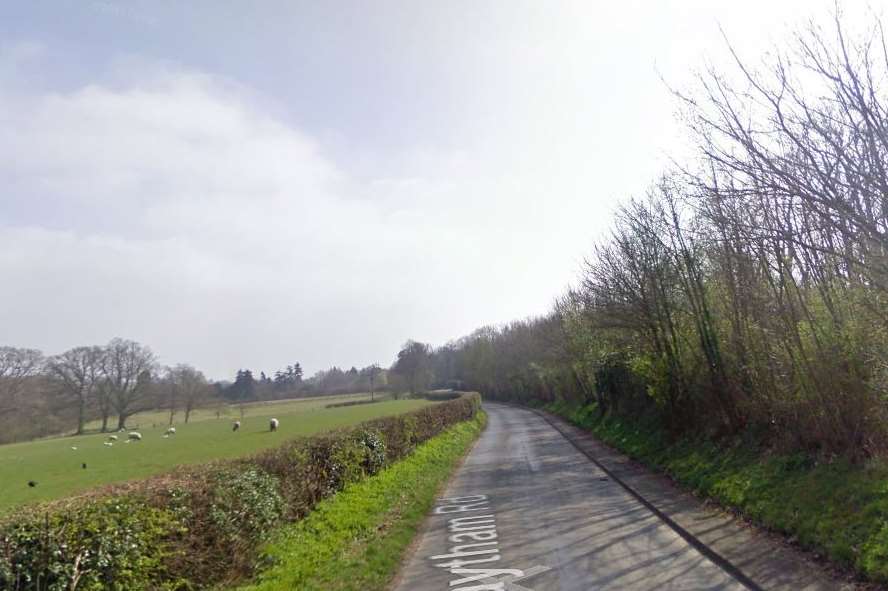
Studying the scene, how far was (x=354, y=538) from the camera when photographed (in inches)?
405

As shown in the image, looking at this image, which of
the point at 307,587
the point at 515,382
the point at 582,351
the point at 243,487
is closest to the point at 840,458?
the point at 307,587

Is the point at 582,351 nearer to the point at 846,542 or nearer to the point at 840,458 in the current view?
the point at 840,458

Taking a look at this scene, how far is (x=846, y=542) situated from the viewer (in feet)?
24.0

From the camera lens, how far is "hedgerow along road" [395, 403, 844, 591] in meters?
7.18

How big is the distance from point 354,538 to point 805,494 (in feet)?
24.0

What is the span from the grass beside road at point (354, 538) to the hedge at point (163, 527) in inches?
16.7

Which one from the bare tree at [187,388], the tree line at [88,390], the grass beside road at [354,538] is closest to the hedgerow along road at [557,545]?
the grass beside road at [354,538]

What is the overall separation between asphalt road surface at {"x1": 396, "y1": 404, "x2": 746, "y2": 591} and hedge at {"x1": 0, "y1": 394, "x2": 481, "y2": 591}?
2.44 metres

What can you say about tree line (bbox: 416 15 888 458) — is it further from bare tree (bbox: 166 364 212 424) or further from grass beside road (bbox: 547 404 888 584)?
bare tree (bbox: 166 364 212 424)

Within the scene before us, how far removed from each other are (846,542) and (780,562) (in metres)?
0.79

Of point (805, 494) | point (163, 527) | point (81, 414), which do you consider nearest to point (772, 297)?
point (805, 494)

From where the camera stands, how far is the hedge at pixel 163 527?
587cm

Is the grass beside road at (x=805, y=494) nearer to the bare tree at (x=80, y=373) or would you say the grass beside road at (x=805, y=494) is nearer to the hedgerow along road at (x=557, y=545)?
the hedgerow along road at (x=557, y=545)

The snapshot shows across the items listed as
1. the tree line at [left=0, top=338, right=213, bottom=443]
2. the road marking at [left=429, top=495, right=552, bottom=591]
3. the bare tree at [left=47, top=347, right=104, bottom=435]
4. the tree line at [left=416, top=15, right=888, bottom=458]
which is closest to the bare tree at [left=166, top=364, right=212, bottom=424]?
the tree line at [left=0, top=338, right=213, bottom=443]
